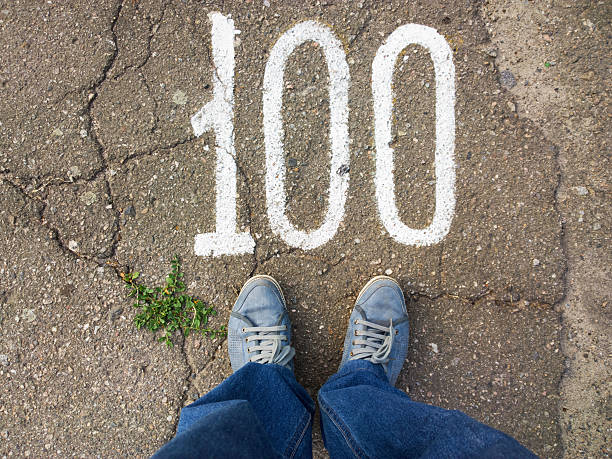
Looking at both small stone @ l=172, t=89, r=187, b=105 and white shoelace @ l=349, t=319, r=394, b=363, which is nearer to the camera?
white shoelace @ l=349, t=319, r=394, b=363

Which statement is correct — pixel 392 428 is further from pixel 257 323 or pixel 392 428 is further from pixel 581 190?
pixel 581 190

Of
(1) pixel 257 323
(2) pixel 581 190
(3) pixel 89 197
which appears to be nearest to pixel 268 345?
(1) pixel 257 323

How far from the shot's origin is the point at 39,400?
2350 millimetres

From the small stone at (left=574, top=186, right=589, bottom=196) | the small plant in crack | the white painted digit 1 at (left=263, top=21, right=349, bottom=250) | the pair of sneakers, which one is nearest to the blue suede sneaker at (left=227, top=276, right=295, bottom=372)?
the pair of sneakers

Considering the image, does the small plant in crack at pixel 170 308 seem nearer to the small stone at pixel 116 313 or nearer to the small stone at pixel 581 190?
the small stone at pixel 116 313

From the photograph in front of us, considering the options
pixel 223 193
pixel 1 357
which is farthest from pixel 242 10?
pixel 1 357

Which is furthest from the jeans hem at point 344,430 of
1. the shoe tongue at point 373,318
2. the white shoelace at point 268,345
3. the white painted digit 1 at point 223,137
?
the white painted digit 1 at point 223,137

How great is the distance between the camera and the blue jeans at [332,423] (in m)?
1.36

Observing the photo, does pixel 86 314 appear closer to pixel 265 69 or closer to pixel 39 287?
pixel 39 287

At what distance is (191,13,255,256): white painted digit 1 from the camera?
91.2 inches

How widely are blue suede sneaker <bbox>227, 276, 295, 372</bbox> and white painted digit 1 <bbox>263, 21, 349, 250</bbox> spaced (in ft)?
1.11

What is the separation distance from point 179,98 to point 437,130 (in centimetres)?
161

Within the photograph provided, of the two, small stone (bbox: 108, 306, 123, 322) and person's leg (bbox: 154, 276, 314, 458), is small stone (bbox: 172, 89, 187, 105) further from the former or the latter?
small stone (bbox: 108, 306, 123, 322)

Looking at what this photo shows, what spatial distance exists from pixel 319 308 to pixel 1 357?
2047 millimetres
